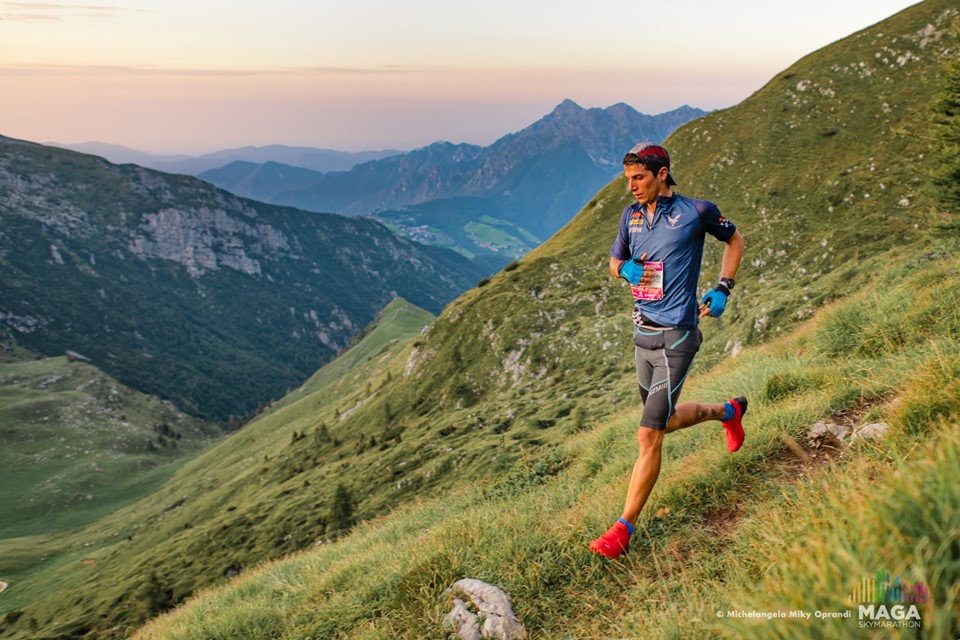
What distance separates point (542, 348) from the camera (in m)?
64.4

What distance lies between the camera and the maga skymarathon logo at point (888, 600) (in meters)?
2.47

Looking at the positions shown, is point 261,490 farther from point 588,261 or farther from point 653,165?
point 653,165

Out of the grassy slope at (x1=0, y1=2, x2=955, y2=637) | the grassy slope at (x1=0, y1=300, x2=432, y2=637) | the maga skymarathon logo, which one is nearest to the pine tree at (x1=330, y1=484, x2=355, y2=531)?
the grassy slope at (x1=0, y1=2, x2=955, y2=637)

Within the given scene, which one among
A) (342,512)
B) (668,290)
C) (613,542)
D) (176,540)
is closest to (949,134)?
(668,290)

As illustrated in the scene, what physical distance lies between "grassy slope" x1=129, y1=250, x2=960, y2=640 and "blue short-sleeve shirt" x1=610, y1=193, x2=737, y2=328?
6.79 feet

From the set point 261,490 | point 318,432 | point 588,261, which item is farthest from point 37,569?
point 588,261

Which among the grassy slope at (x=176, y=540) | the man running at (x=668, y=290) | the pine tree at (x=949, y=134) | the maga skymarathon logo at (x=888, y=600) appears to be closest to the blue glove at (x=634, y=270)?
the man running at (x=668, y=290)

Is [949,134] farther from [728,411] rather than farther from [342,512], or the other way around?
[342,512]

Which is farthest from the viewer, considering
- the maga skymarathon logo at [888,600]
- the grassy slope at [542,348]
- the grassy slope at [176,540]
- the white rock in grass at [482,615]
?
the grassy slope at [176,540]

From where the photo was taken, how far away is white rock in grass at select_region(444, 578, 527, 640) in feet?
17.1

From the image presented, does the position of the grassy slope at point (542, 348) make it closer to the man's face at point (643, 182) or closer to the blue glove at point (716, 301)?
the blue glove at point (716, 301)

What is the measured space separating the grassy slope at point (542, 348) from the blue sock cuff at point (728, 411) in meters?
21.3

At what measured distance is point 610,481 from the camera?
330 inches

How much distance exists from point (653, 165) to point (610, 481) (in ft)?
16.3
